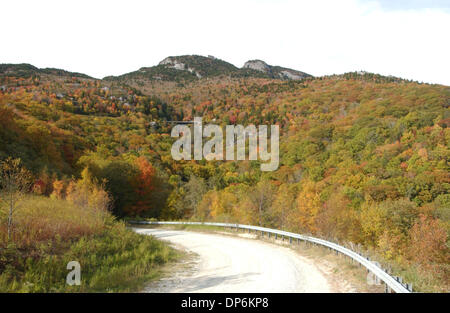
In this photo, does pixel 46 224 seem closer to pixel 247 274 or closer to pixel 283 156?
pixel 247 274

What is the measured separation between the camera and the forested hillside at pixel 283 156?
3788cm

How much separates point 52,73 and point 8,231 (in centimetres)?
21444

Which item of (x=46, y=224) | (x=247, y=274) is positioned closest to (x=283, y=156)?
(x=46, y=224)

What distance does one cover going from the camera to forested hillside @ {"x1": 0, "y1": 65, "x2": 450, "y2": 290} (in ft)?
124

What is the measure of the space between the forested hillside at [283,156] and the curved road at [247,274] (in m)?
2.66

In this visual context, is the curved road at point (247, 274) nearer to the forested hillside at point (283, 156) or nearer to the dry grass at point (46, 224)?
the forested hillside at point (283, 156)

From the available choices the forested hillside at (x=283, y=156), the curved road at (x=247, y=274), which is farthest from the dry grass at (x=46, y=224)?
the forested hillside at (x=283, y=156)

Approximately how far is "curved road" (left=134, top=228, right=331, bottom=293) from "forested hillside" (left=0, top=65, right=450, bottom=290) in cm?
266

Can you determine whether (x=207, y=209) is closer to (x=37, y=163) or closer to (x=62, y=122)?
(x=37, y=163)

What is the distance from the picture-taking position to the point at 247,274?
31.6 ft

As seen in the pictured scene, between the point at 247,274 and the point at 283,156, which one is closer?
the point at 247,274

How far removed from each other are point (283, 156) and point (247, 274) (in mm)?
94562

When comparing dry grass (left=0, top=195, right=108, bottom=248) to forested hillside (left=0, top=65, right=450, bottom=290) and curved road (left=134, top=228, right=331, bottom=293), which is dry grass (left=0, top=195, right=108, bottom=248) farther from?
forested hillside (left=0, top=65, right=450, bottom=290)
